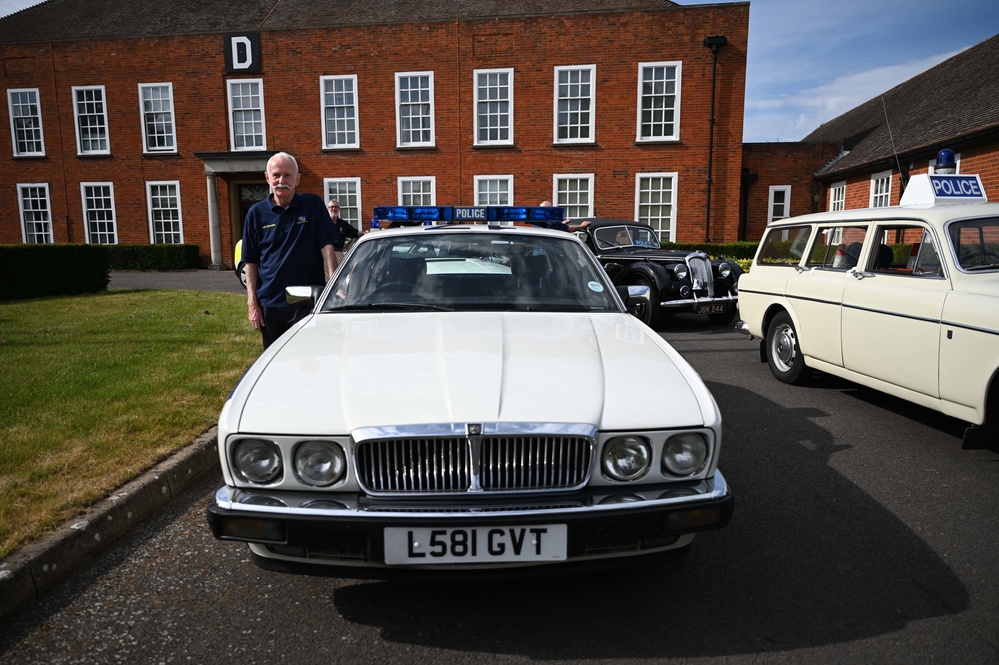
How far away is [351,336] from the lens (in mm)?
3178

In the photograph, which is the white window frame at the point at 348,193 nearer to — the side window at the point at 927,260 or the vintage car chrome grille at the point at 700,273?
the vintage car chrome grille at the point at 700,273

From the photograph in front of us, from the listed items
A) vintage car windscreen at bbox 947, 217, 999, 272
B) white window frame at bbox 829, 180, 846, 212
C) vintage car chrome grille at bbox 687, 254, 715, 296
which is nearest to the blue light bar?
vintage car windscreen at bbox 947, 217, 999, 272

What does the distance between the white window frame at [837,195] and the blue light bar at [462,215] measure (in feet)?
68.6

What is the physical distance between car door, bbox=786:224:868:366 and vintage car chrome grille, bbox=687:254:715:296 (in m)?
3.55

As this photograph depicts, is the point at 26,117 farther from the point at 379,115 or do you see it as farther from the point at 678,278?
the point at 678,278

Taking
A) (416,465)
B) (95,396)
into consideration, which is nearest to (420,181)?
(95,396)

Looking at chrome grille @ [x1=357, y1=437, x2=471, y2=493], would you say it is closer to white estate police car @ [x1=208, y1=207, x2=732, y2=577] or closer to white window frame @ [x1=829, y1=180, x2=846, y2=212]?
white estate police car @ [x1=208, y1=207, x2=732, y2=577]

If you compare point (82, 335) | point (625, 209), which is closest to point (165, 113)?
point (625, 209)

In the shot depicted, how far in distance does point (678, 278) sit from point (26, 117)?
82.4ft

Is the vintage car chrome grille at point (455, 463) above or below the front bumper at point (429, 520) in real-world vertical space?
above

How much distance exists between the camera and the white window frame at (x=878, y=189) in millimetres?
19891

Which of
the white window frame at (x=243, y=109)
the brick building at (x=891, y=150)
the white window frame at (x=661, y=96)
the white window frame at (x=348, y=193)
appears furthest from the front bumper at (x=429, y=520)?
the white window frame at (x=243, y=109)

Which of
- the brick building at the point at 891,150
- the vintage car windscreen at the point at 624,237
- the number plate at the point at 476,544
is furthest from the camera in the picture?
the brick building at the point at 891,150

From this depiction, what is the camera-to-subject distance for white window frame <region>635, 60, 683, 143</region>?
2103 centimetres
